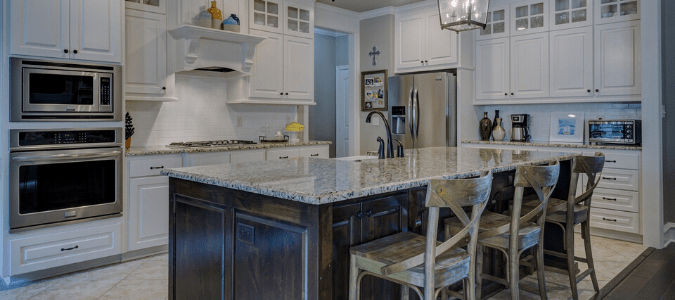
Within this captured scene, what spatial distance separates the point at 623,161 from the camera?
4379mm

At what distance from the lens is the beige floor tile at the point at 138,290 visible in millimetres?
2990

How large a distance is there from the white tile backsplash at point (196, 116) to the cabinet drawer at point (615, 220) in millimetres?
3563

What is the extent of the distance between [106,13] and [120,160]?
114 cm

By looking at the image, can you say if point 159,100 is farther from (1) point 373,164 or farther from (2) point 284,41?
(1) point 373,164

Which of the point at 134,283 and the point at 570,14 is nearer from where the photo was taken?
the point at 134,283

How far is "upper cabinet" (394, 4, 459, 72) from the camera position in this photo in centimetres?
555

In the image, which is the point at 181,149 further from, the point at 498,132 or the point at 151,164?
the point at 498,132

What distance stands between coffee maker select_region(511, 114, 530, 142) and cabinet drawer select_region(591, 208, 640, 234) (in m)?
1.17

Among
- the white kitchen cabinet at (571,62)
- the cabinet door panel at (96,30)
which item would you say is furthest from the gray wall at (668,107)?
the cabinet door panel at (96,30)

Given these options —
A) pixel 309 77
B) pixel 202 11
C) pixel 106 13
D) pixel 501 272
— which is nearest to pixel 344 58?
pixel 309 77

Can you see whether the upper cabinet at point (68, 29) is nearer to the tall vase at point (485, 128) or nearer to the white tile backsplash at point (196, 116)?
the white tile backsplash at point (196, 116)

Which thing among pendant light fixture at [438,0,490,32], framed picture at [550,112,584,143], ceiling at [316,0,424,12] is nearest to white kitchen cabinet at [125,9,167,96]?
ceiling at [316,0,424,12]

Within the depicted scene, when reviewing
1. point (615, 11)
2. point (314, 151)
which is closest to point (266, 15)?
point (314, 151)

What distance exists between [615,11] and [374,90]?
2849 millimetres
